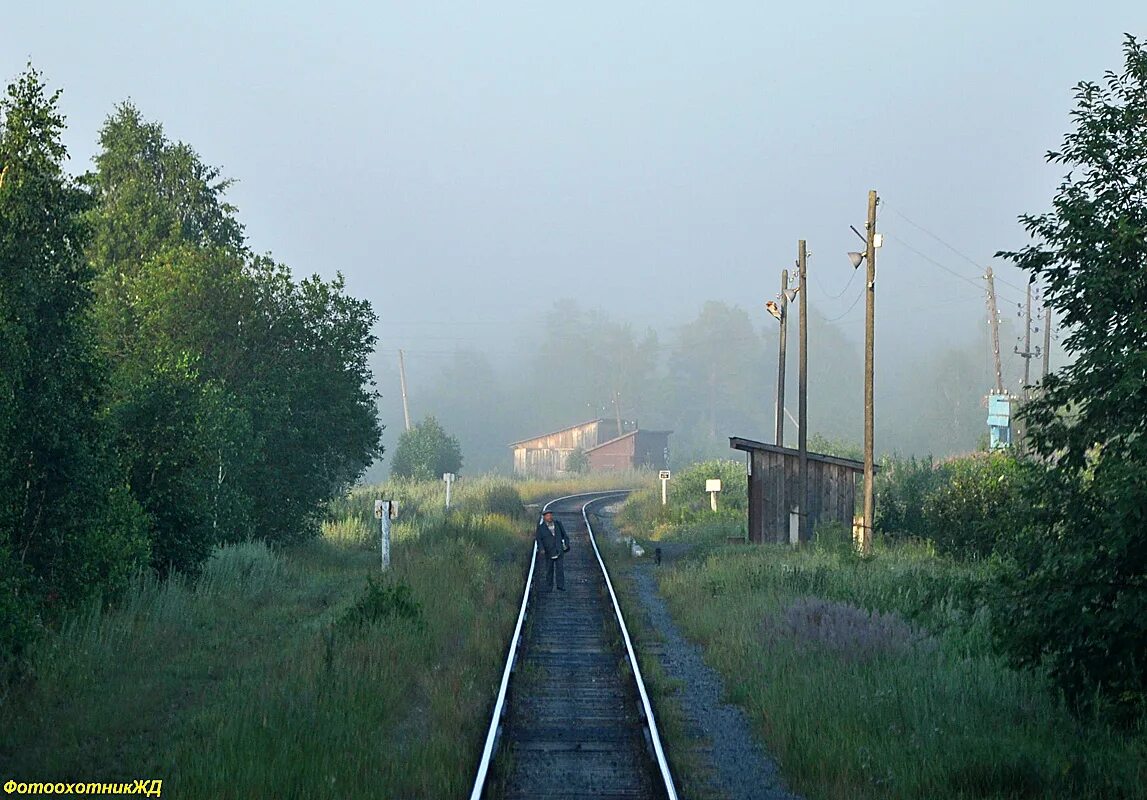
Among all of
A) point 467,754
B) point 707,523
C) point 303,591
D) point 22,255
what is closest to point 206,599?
point 303,591

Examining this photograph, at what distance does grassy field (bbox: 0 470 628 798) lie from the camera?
878 centimetres

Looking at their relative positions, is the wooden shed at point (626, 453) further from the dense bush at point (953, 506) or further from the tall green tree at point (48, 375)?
the tall green tree at point (48, 375)

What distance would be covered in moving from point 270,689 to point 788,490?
22399 mm

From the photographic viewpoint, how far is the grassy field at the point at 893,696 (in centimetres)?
865

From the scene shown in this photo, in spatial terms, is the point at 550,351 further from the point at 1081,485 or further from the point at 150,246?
the point at 1081,485

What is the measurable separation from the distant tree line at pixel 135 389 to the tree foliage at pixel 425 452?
39.9m

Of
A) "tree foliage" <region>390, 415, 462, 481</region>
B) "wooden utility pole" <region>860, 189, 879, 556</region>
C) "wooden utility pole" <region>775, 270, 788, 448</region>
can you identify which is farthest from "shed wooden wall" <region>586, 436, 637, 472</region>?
"wooden utility pole" <region>860, 189, 879, 556</region>

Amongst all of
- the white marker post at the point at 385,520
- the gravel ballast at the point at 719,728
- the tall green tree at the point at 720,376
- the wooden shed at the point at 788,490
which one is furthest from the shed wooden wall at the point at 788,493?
the tall green tree at the point at 720,376

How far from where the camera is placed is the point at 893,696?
1114 cm

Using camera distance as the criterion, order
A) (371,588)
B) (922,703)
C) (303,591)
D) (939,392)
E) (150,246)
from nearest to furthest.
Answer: (922,703) → (371,588) → (303,591) → (150,246) → (939,392)

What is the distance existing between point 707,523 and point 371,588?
2296cm

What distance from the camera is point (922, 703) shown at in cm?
1085

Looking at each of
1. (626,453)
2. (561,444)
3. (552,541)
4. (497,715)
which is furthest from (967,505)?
(561,444)

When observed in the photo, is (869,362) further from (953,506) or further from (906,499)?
(906,499)
